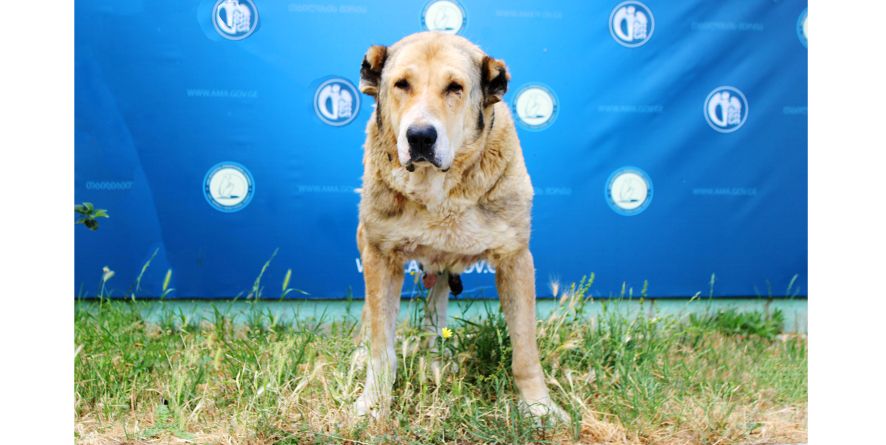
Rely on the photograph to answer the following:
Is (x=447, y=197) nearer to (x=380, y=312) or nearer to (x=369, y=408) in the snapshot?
(x=380, y=312)

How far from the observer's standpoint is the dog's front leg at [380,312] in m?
2.89

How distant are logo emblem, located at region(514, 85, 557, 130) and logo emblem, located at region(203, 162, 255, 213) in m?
2.03

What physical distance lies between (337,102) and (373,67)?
67.5 inches

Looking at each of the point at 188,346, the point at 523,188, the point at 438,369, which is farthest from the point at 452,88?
the point at 188,346

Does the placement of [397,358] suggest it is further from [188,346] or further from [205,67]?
[205,67]

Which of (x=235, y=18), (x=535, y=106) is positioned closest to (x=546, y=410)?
(x=535, y=106)

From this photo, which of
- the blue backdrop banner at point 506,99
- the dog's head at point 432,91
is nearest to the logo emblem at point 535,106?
the blue backdrop banner at point 506,99

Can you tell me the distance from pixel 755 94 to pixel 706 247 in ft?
3.94

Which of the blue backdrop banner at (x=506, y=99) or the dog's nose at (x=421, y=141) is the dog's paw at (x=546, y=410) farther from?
the blue backdrop banner at (x=506, y=99)

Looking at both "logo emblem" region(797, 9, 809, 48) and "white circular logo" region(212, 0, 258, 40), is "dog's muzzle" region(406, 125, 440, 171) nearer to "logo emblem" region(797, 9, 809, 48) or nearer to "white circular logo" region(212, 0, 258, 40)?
"white circular logo" region(212, 0, 258, 40)

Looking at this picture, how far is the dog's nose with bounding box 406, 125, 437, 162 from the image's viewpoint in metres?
2.44

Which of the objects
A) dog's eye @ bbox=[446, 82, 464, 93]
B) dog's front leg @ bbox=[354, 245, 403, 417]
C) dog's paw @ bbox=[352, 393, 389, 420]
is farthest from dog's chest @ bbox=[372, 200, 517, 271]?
dog's paw @ bbox=[352, 393, 389, 420]

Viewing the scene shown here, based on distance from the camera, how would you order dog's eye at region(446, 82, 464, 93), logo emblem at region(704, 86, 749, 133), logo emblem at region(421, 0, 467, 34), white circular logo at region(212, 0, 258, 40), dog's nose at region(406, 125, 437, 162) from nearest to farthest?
dog's nose at region(406, 125, 437, 162) < dog's eye at region(446, 82, 464, 93) < white circular logo at region(212, 0, 258, 40) < logo emblem at region(421, 0, 467, 34) < logo emblem at region(704, 86, 749, 133)

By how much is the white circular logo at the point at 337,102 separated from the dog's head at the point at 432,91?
64.5 inches
